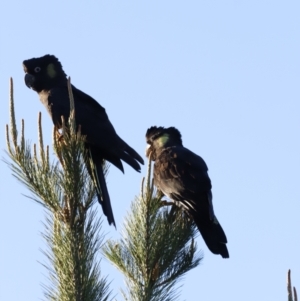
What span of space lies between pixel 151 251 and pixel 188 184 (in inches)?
111

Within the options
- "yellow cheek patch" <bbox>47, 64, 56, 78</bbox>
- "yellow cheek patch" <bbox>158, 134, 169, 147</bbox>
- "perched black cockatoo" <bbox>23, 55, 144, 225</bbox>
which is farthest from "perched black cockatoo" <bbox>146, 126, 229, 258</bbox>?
"yellow cheek patch" <bbox>47, 64, 56, 78</bbox>

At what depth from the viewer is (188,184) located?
18.5ft

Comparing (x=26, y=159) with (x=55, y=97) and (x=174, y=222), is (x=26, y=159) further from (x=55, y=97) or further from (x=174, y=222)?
(x=55, y=97)

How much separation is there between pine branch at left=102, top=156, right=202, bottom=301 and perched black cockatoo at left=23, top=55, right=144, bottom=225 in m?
0.73

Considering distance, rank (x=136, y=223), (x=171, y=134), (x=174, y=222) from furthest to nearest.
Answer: (x=171, y=134)
(x=174, y=222)
(x=136, y=223)

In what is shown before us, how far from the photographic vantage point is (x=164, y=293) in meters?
2.74

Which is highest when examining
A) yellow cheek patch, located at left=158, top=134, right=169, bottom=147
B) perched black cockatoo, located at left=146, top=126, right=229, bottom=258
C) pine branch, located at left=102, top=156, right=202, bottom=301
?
yellow cheek patch, located at left=158, top=134, right=169, bottom=147

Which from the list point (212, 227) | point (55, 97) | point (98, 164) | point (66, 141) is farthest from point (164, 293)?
point (55, 97)

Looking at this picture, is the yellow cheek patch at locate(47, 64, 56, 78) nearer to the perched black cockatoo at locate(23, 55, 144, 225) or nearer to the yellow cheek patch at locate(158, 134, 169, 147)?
the perched black cockatoo at locate(23, 55, 144, 225)

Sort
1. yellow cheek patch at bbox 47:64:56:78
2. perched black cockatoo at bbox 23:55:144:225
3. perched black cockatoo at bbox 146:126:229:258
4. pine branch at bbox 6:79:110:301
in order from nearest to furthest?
pine branch at bbox 6:79:110:301, perched black cockatoo at bbox 23:55:144:225, perched black cockatoo at bbox 146:126:229:258, yellow cheek patch at bbox 47:64:56:78

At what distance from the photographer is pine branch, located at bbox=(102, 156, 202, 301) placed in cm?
274

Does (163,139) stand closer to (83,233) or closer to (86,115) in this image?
(86,115)

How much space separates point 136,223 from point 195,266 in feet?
1.19

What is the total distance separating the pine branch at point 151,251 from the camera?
8.98 feet
